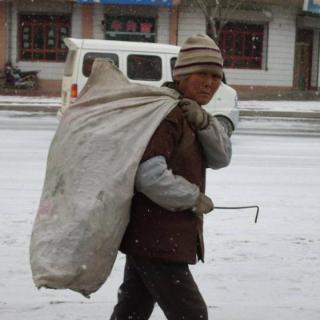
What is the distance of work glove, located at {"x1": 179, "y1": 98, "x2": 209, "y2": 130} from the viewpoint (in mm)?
2914

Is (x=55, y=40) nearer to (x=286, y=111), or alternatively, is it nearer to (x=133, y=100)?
(x=286, y=111)

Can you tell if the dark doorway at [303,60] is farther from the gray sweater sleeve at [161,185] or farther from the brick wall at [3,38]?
the gray sweater sleeve at [161,185]

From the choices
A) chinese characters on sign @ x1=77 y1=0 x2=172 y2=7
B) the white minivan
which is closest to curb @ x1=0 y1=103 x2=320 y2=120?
the white minivan

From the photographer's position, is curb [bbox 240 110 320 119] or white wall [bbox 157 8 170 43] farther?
white wall [bbox 157 8 170 43]

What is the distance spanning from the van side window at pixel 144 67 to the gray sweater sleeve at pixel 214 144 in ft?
36.5

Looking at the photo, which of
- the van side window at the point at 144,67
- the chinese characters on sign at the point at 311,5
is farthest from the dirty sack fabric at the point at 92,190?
the chinese characters on sign at the point at 311,5

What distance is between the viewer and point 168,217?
114 inches

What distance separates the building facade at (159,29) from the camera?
2938cm

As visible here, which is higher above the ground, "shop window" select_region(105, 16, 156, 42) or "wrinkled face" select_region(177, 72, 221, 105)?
"shop window" select_region(105, 16, 156, 42)

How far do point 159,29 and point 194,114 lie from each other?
2742 cm

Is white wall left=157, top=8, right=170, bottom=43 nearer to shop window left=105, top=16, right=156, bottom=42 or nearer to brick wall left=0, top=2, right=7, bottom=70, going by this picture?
shop window left=105, top=16, right=156, bottom=42

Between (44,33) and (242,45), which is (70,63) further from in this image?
(242,45)

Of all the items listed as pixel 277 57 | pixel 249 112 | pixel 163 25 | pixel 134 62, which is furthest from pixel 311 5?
pixel 134 62

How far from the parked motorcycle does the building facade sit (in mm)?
672
